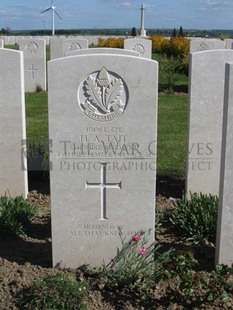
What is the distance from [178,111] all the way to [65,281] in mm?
8295

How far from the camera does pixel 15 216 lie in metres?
4.76

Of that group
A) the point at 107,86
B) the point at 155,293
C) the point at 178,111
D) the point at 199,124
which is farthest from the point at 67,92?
the point at 178,111

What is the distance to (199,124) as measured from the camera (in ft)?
18.0

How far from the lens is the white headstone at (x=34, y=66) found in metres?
14.7

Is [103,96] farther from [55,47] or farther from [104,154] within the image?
[55,47]

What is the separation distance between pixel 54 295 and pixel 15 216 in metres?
1.51

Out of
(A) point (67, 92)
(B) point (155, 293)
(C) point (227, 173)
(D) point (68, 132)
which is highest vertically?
(A) point (67, 92)

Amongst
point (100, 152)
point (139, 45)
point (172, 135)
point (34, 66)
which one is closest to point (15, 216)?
point (100, 152)

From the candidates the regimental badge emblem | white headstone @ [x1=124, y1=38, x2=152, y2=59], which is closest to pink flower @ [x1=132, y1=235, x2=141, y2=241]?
the regimental badge emblem

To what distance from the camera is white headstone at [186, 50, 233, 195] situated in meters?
5.29

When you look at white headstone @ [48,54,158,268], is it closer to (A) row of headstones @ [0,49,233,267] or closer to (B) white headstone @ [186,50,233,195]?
(A) row of headstones @ [0,49,233,267]

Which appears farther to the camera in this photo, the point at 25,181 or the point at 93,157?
the point at 25,181

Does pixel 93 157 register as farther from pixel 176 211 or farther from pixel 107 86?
pixel 176 211

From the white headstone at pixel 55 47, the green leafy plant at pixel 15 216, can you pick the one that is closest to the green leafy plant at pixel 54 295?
the green leafy plant at pixel 15 216
